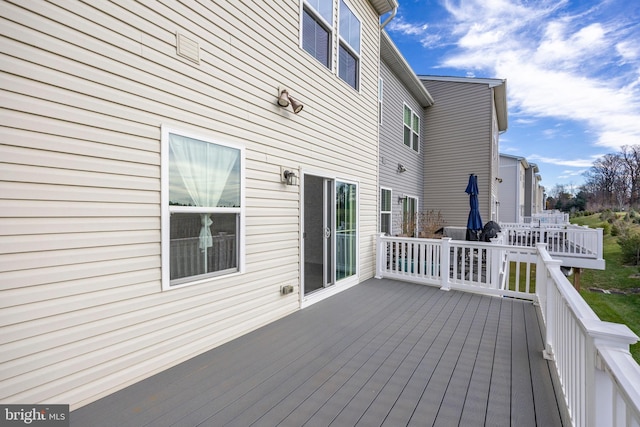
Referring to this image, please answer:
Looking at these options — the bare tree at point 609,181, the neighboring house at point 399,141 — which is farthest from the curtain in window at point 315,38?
the bare tree at point 609,181

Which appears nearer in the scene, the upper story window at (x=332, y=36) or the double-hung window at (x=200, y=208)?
the double-hung window at (x=200, y=208)

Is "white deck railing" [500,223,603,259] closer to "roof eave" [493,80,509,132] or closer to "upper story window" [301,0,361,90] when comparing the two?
"roof eave" [493,80,509,132]

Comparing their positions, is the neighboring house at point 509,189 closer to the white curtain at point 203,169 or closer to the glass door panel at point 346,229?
the glass door panel at point 346,229

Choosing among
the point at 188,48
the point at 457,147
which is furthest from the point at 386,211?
the point at 188,48

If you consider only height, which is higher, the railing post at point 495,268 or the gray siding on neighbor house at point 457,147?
the gray siding on neighbor house at point 457,147

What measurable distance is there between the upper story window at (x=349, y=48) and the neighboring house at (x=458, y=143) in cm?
656

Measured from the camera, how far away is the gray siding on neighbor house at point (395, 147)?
320 inches

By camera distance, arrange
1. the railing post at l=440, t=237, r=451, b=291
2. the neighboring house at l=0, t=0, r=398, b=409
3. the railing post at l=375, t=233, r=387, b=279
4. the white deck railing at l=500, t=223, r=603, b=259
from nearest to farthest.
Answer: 1. the neighboring house at l=0, t=0, r=398, b=409
2. the railing post at l=440, t=237, r=451, b=291
3. the railing post at l=375, t=233, r=387, b=279
4. the white deck railing at l=500, t=223, r=603, b=259

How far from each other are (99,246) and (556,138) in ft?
164

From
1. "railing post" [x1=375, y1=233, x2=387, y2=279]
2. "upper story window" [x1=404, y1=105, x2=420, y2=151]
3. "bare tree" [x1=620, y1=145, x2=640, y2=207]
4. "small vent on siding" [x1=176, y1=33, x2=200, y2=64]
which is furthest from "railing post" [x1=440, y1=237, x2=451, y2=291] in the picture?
"bare tree" [x1=620, y1=145, x2=640, y2=207]

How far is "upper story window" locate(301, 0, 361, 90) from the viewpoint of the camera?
4.48m

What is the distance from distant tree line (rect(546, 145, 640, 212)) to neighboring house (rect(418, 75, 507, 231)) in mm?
28918

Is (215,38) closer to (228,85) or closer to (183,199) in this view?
(228,85)

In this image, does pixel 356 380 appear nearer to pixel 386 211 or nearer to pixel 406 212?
pixel 386 211
